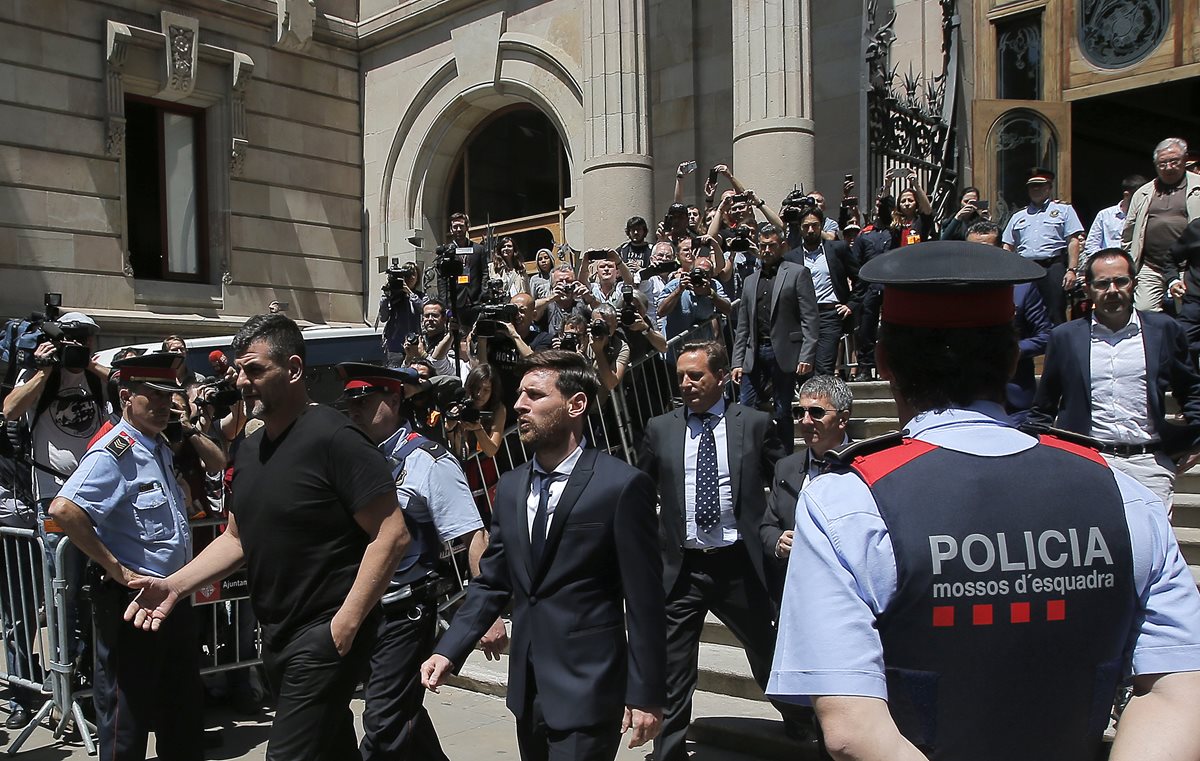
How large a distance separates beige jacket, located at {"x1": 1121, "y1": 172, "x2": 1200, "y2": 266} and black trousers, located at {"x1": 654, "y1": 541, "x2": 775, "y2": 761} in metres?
5.01

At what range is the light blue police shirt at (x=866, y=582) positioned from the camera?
165 centimetres

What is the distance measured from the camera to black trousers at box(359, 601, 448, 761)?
13.9 feet

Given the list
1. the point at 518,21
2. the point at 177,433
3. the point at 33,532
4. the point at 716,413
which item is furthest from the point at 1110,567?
the point at 518,21

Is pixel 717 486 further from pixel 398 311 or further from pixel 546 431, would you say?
pixel 398 311

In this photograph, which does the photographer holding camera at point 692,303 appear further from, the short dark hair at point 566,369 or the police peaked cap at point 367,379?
the short dark hair at point 566,369

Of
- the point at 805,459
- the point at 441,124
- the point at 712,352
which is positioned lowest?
the point at 805,459

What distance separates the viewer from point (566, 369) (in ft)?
12.7

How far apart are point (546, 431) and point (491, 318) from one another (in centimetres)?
430

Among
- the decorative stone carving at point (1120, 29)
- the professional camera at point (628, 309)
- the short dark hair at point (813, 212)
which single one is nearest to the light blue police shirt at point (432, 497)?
the professional camera at point (628, 309)

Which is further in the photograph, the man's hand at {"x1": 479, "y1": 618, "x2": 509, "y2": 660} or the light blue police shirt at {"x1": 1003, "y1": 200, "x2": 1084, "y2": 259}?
the light blue police shirt at {"x1": 1003, "y1": 200, "x2": 1084, "y2": 259}

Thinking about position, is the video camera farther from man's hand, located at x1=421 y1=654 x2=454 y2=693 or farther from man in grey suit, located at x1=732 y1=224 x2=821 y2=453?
man's hand, located at x1=421 y1=654 x2=454 y2=693

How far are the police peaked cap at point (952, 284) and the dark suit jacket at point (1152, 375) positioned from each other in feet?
12.9

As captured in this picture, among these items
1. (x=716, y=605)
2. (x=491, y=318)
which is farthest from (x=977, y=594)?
(x=491, y=318)

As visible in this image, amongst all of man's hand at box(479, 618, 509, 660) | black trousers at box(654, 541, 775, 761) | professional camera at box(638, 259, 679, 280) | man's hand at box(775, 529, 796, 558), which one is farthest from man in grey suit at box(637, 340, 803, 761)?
professional camera at box(638, 259, 679, 280)
